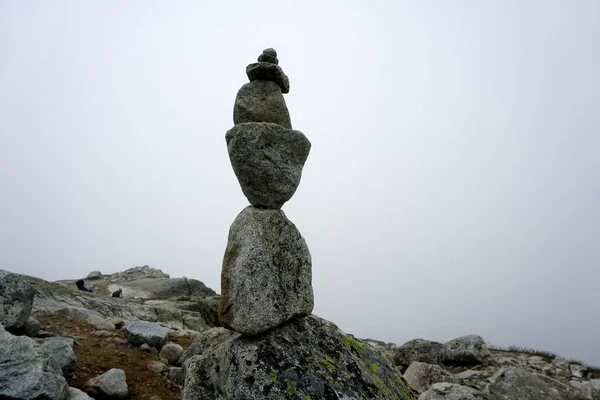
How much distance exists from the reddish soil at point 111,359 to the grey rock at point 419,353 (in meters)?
8.91

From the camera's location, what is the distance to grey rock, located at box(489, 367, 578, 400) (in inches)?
365

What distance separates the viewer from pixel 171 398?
8.36m

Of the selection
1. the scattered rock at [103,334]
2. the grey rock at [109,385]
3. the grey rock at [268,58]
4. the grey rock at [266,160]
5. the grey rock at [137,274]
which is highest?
the grey rock at [137,274]

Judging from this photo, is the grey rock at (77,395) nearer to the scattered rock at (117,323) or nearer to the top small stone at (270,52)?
the scattered rock at (117,323)

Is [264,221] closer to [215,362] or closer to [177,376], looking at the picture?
[215,362]

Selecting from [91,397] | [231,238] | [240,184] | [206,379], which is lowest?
[91,397]

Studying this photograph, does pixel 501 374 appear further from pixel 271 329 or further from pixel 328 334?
pixel 271 329

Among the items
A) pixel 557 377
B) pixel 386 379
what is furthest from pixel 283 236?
pixel 557 377

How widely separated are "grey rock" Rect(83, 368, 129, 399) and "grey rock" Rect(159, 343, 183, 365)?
242cm

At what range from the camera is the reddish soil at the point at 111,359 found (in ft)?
27.3

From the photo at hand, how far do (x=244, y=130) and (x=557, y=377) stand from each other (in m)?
14.3

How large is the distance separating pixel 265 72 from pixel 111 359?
787 cm

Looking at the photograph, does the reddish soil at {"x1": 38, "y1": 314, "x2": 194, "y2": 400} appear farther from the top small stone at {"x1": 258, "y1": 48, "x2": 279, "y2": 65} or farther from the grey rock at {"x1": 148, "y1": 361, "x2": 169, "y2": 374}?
the top small stone at {"x1": 258, "y1": 48, "x2": 279, "y2": 65}

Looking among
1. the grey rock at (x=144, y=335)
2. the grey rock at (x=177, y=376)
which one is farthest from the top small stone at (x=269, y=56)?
the grey rock at (x=144, y=335)
